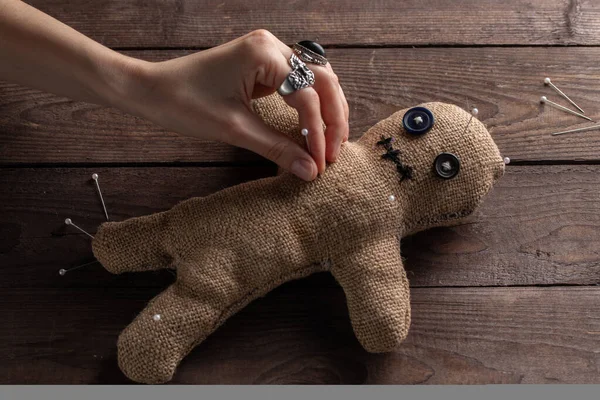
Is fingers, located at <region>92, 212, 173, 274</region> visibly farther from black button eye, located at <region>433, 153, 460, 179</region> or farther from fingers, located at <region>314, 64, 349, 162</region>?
black button eye, located at <region>433, 153, 460, 179</region>

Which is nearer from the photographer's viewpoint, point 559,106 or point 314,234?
point 314,234

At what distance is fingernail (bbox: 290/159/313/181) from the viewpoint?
998 millimetres

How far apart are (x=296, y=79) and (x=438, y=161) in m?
0.26

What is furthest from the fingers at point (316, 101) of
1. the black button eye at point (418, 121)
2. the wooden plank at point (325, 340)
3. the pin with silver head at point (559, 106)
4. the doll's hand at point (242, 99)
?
the pin with silver head at point (559, 106)

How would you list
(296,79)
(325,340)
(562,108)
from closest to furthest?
(296,79)
(325,340)
(562,108)

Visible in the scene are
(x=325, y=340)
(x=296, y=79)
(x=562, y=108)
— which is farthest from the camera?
(x=562, y=108)

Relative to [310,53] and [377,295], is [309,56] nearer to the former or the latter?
[310,53]

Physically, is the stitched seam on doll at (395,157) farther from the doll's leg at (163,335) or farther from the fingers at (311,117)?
the doll's leg at (163,335)

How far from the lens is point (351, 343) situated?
1.09 meters


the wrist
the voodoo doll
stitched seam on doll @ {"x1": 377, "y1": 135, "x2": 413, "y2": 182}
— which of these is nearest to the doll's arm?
the voodoo doll

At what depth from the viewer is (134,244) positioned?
3.42 feet

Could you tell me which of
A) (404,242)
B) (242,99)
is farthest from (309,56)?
(404,242)

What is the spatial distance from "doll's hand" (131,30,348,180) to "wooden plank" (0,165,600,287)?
178mm

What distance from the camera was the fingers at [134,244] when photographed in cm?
104
